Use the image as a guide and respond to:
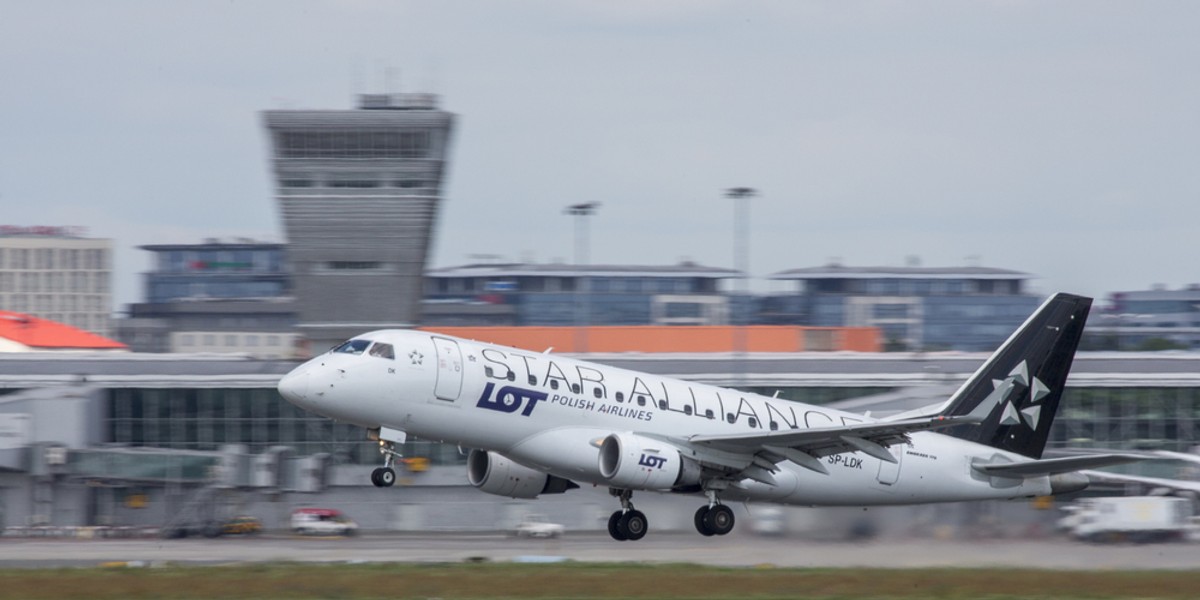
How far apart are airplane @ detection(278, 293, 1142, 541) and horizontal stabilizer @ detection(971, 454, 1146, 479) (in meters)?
0.04

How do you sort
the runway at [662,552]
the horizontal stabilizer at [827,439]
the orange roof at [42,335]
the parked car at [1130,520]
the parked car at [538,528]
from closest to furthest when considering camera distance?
the horizontal stabilizer at [827,439], the runway at [662,552], the parked car at [1130,520], the parked car at [538,528], the orange roof at [42,335]

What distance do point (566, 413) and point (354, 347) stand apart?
4.86m

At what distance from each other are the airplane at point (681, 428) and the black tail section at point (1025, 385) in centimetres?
4

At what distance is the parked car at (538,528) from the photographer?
155ft

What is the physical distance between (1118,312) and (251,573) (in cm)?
18200

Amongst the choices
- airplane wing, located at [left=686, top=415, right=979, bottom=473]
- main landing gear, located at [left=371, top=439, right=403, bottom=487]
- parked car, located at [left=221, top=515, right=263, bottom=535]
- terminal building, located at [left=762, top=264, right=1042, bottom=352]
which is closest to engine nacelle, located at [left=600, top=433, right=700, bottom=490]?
airplane wing, located at [left=686, top=415, right=979, bottom=473]

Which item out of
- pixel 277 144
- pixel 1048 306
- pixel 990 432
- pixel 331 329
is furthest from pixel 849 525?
pixel 277 144

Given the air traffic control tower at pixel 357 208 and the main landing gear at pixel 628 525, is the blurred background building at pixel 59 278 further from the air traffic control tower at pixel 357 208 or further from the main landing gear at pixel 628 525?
the main landing gear at pixel 628 525

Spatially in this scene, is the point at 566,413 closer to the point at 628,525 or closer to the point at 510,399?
the point at 510,399

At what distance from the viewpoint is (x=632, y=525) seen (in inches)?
1309

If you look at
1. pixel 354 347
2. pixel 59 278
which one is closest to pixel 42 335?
pixel 354 347

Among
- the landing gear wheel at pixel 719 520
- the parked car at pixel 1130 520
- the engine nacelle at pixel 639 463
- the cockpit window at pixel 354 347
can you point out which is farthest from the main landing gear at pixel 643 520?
the parked car at pixel 1130 520

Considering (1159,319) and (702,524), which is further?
(1159,319)

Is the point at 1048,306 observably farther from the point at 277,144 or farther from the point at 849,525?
the point at 277,144
